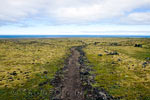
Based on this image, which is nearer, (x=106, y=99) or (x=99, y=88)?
(x=106, y=99)

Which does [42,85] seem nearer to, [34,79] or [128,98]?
[34,79]

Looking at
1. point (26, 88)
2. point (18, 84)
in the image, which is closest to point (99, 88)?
point (26, 88)

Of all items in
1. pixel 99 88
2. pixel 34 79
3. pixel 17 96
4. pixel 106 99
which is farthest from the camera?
pixel 34 79

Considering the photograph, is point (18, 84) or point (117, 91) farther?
point (18, 84)

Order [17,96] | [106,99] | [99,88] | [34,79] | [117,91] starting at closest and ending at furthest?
[106,99] → [17,96] → [117,91] → [99,88] → [34,79]

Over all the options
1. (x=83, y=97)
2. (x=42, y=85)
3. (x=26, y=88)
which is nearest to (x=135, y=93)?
(x=83, y=97)

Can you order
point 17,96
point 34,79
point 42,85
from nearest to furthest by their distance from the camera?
point 17,96, point 42,85, point 34,79

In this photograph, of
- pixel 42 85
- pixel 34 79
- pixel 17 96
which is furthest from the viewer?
pixel 34 79

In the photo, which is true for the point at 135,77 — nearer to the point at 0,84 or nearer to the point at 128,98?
the point at 128,98

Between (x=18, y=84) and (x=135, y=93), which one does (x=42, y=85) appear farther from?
(x=135, y=93)
